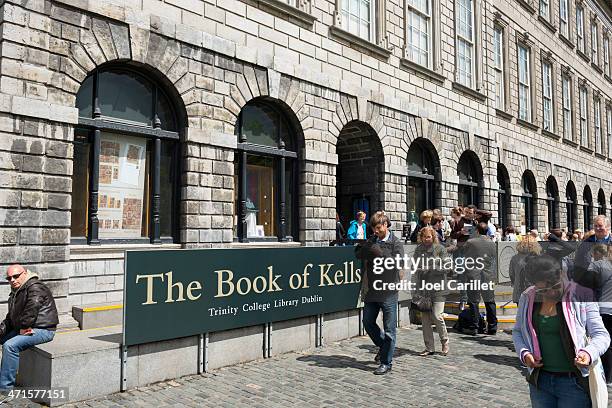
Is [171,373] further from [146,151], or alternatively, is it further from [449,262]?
[449,262]

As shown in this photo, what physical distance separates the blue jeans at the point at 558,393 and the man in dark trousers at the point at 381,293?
135 inches

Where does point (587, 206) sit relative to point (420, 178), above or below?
below

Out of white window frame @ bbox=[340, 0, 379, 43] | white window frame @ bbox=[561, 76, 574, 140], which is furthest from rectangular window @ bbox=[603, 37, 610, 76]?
white window frame @ bbox=[340, 0, 379, 43]

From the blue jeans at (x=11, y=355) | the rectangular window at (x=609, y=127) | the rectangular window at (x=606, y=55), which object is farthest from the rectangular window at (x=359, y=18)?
the rectangular window at (x=606, y=55)

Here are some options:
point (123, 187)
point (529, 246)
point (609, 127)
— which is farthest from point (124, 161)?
point (609, 127)

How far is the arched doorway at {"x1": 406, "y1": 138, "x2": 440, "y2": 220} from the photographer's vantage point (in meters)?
15.7

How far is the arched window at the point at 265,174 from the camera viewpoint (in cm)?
1091

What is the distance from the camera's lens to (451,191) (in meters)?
17.0

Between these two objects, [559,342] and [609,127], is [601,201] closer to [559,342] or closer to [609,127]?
[609,127]

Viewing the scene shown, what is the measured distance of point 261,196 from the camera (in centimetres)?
1152

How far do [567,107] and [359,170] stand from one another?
60.3 ft

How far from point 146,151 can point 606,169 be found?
3235 cm

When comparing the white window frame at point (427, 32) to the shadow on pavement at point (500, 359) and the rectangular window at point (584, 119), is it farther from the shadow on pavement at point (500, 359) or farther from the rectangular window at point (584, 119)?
the rectangular window at point (584, 119)

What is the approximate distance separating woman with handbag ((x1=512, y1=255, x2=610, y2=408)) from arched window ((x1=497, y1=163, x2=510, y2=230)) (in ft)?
60.2
